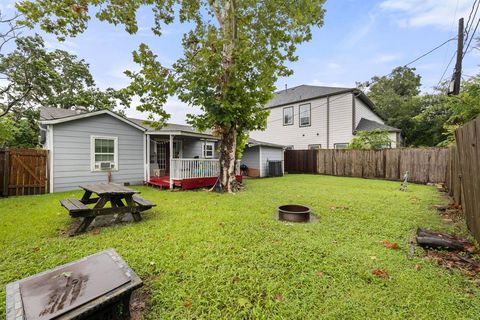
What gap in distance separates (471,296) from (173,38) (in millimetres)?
10881

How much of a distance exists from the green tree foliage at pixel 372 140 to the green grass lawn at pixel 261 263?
10163mm

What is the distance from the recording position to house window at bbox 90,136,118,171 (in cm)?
909

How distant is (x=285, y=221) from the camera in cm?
473

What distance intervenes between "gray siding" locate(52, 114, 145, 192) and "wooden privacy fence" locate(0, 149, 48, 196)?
35 cm

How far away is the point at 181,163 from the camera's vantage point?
9.34 meters

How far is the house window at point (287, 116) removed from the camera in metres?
19.2

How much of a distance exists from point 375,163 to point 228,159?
986 cm

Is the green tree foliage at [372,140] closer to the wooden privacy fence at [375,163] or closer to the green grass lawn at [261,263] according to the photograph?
the wooden privacy fence at [375,163]

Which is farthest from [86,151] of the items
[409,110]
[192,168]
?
[409,110]

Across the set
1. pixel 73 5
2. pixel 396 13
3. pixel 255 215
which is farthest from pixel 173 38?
pixel 396 13

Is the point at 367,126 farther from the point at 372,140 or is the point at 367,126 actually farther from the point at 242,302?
the point at 242,302

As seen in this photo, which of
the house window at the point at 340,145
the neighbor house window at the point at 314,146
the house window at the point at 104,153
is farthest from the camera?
the neighbor house window at the point at 314,146

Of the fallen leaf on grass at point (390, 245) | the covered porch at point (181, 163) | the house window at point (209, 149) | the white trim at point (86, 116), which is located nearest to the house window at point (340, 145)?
the covered porch at point (181, 163)

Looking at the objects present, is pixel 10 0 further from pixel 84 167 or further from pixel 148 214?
pixel 148 214
